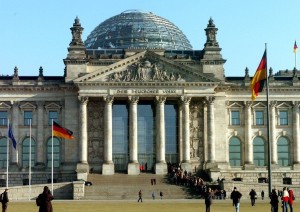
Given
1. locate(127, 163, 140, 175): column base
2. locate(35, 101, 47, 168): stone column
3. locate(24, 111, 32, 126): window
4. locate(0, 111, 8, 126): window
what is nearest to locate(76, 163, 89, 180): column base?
locate(127, 163, 140, 175): column base

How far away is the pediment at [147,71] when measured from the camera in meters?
103

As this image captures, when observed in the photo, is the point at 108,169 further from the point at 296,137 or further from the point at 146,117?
the point at 296,137

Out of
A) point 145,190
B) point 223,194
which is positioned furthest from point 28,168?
point 223,194

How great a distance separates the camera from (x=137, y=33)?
122 meters

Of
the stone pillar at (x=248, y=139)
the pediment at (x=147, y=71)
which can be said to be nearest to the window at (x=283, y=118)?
the stone pillar at (x=248, y=139)

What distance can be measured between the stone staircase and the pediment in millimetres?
13764

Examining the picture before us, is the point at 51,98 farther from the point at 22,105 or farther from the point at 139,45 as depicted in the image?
the point at 139,45

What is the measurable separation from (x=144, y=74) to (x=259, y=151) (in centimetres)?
2148

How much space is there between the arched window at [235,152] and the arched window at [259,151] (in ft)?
7.33

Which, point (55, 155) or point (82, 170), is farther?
point (55, 155)

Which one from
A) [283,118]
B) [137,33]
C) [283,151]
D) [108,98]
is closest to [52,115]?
[108,98]

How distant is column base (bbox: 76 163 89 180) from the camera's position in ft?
323

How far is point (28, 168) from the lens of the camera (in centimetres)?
10581

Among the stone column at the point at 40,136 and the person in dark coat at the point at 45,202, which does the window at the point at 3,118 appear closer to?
the stone column at the point at 40,136
